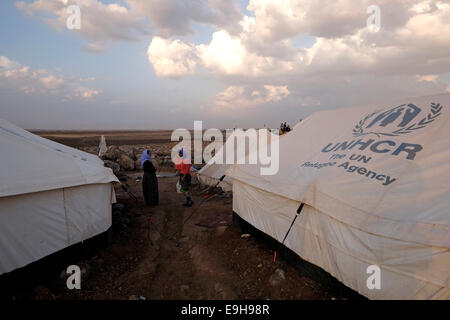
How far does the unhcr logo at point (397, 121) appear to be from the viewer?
14.3 feet

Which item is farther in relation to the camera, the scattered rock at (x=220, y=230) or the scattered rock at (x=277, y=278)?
the scattered rock at (x=220, y=230)

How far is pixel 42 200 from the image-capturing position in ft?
15.1

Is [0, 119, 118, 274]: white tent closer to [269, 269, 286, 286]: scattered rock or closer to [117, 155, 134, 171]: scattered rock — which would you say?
[269, 269, 286, 286]: scattered rock

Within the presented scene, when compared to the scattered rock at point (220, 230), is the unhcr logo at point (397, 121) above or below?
above

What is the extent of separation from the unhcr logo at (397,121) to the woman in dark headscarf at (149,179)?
7.21 meters

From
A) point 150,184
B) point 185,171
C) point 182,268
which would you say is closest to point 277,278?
point 182,268

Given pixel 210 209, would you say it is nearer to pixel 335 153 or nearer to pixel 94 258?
pixel 94 258

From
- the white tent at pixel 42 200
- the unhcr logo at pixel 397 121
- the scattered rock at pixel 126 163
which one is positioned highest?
the unhcr logo at pixel 397 121

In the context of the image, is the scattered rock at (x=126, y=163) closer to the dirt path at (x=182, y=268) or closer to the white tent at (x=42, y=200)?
the dirt path at (x=182, y=268)

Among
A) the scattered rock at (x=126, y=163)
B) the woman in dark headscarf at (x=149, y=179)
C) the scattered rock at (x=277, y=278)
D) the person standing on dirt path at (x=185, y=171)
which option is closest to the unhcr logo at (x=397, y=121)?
the scattered rock at (x=277, y=278)

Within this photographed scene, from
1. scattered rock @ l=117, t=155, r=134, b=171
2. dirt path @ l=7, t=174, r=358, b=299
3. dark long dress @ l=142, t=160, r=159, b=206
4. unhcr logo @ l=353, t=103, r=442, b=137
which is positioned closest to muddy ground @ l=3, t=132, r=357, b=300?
dirt path @ l=7, t=174, r=358, b=299

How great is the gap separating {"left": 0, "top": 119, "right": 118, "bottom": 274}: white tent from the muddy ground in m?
0.50

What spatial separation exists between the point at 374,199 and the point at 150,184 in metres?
7.99

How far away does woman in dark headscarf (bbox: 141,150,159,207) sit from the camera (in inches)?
370
